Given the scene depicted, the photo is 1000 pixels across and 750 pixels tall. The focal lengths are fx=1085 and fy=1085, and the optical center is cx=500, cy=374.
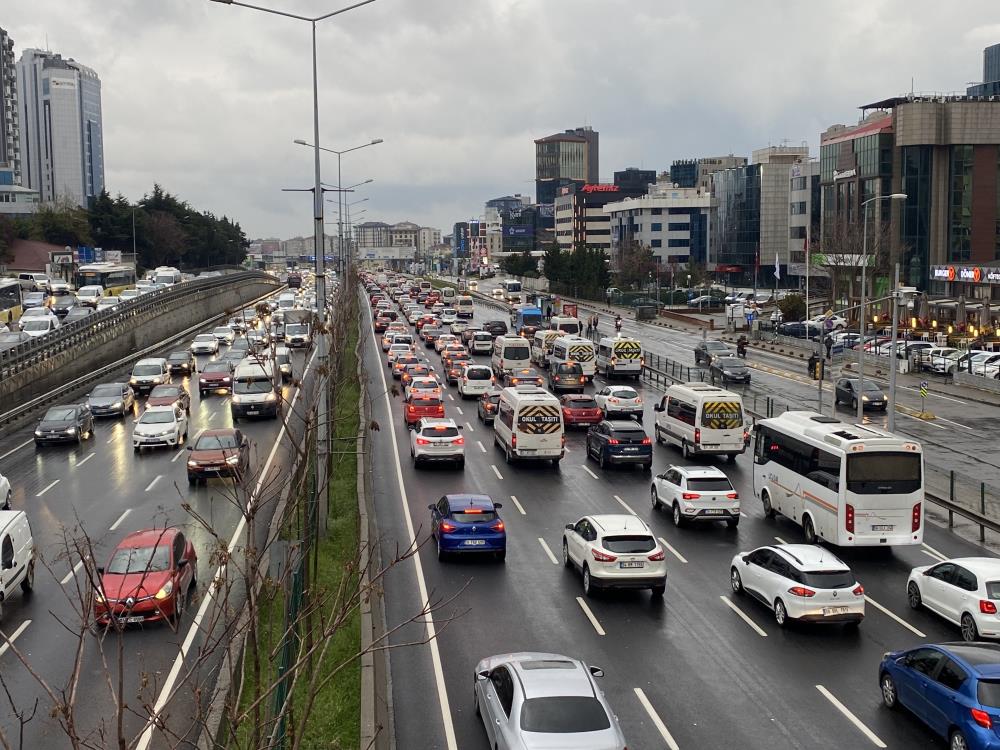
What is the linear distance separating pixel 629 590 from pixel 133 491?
15522 millimetres

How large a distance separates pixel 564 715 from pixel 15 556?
12.9m

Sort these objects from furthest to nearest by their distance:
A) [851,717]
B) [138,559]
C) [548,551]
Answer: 1. [548,551]
2. [138,559]
3. [851,717]

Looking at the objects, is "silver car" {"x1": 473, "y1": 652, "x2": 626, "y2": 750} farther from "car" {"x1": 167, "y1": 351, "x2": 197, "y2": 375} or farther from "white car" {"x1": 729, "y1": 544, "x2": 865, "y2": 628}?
"car" {"x1": 167, "y1": 351, "x2": 197, "y2": 375}

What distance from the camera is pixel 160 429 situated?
122ft

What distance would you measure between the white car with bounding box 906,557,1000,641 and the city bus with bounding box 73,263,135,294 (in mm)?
88877

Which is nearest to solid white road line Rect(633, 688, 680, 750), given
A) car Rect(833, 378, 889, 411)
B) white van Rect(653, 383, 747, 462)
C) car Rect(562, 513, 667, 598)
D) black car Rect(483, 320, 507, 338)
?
car Rect(562, 513, 667, 598)

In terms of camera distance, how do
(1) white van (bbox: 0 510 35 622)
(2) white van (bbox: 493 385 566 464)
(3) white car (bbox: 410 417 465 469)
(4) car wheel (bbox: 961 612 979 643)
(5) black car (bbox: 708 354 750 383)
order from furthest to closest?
(5) black car (bbox: 708 354 750 383), (2) white van (bbox: 493 385 566 464), (3) white car (bbox: 410 417 465 469), (1) white van (bbox: 0 510 35 622), (4) car wheel (bbox: 961 612 979 643)

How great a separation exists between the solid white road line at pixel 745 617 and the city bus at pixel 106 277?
86.5 m

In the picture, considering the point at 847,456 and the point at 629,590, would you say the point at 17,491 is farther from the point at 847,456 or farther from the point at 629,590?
the point at 847,456

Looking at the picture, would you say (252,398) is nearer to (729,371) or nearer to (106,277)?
(729,371)

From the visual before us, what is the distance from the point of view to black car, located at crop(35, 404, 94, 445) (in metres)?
38.1

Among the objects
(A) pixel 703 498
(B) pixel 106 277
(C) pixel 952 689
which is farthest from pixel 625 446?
(B) pixel 106 277

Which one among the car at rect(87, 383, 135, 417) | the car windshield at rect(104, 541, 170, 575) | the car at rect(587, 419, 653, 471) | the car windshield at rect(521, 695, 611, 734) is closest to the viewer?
the car windshield at rect(521, 695, 611, 734)

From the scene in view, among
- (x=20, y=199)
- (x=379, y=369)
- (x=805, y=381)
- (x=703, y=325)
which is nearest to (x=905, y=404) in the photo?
(x=805, y=381)
